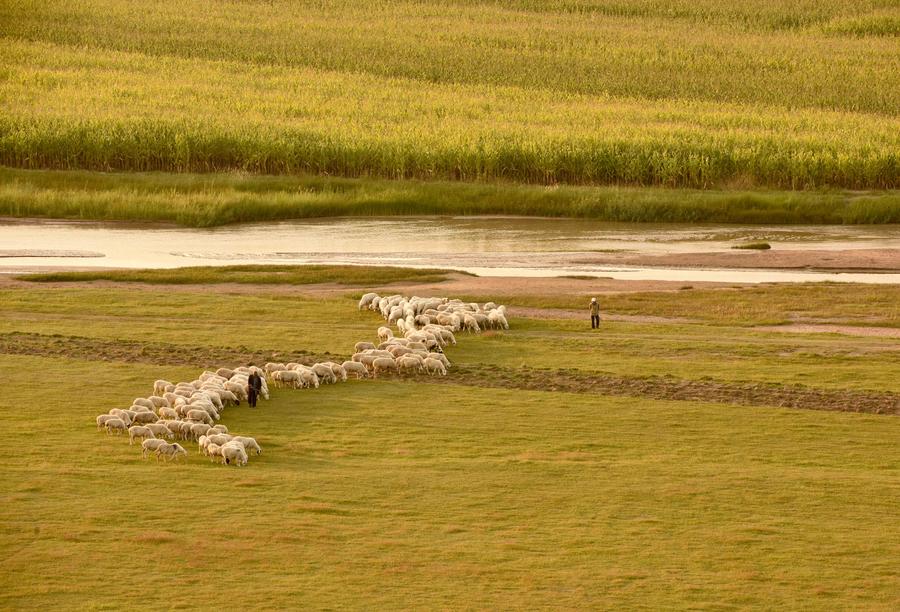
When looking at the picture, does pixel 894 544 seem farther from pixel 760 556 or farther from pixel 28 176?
pixel 28 176

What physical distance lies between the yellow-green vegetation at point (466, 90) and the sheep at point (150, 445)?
37230mm

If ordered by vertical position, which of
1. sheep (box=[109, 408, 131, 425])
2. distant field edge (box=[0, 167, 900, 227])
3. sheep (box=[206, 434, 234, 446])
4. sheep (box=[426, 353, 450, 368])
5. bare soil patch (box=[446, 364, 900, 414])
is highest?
distant field edge (box=[0, 167, 900, 227])

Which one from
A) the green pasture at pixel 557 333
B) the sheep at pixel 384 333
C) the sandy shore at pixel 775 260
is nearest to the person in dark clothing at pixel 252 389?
the green pasture at pixel 557 333

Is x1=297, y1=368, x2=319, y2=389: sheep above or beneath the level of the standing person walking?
beneath

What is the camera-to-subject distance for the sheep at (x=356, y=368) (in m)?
27.7

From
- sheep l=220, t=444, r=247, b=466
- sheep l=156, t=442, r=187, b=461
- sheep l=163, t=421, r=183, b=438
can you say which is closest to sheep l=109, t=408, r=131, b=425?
sheep l=163, t=421, r=183, b=438

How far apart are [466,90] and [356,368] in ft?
159

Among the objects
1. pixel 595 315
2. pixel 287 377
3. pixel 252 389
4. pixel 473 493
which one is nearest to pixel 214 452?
pixel 252 389

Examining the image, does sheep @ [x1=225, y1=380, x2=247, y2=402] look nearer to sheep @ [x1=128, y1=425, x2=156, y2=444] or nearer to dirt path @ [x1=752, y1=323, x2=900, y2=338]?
sheep @ [x1=128, y1=425, x2=156, y2=444]

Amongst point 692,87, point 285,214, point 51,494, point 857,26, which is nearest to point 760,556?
point 51,494

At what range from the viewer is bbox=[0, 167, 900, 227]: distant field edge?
175ft

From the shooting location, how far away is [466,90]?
74.8 meters

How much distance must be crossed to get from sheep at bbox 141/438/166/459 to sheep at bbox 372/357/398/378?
22.5 ft

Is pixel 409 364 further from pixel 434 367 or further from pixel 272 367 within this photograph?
pixel 272 367
